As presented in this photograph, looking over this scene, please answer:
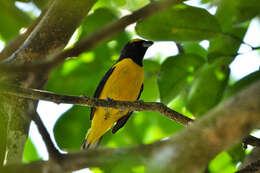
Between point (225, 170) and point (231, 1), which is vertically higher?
point (231, 1)

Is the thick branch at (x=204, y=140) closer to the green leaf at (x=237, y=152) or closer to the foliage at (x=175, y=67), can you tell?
the foliage at (x=175, y=67)

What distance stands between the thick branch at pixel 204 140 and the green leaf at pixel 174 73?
→ 91.2 inches

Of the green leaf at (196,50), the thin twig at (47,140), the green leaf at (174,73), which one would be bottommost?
the green leaf at (196,50)

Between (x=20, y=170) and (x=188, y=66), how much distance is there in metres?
2.59

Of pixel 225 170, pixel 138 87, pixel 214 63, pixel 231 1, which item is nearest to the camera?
pixel 231 1

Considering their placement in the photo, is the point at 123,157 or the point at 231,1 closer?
the point at 123,157

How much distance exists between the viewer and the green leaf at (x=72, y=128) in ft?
11.6

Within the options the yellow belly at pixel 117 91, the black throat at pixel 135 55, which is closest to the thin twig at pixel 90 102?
the yellow belly at pixel 117 91

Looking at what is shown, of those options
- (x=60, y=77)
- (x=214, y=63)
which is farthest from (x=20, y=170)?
(x=60, y=77)

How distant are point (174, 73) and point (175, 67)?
0.19 feet

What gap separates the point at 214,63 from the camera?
131 inches

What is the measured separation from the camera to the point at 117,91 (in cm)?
534

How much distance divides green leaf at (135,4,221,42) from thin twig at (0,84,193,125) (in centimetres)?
60

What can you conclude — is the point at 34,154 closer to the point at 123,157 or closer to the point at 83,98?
the point at 83,98
